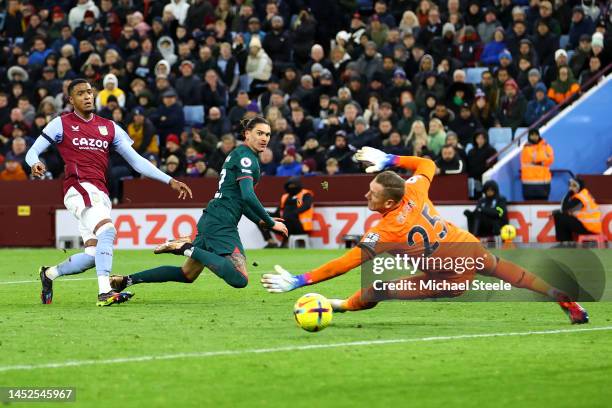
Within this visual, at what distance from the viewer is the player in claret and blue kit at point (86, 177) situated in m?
13.4

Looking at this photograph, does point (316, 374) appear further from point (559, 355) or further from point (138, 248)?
point (138, 248)

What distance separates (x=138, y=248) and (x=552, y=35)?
32.1 ft

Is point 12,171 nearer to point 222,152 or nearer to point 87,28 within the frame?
point 222,152

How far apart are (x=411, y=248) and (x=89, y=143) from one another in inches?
164

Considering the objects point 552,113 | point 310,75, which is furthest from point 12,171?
Answer: point 552,113

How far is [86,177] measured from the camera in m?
13.5

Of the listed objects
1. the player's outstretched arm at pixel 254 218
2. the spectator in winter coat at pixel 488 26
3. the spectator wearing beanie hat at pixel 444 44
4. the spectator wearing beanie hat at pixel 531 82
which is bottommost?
the player's outstretched arm at pixel 254 218

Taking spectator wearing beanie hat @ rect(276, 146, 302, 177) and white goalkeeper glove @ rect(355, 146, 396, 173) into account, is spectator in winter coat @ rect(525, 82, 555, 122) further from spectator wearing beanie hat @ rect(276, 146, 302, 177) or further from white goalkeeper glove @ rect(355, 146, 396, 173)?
white goalkeeper glove @ rect(355, 146, 396, 173)

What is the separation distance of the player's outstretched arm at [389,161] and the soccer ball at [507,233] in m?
13.8

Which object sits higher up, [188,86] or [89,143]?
[89,143]

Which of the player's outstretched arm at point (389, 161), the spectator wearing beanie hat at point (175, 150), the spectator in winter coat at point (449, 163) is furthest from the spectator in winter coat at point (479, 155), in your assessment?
the player's outstretched arm at point (389, 161)

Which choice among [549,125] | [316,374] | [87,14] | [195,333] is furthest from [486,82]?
[316,374]

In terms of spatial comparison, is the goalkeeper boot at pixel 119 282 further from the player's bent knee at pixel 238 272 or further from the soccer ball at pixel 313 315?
the soccer ball at pixel 313 315

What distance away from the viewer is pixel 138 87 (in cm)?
2981
